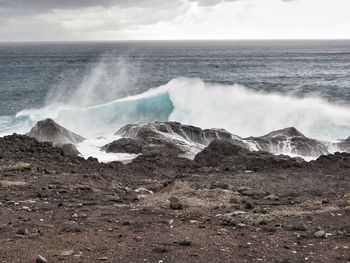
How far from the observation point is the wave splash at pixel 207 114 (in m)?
32.5

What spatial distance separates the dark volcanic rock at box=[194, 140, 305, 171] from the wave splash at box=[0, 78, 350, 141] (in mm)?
13021

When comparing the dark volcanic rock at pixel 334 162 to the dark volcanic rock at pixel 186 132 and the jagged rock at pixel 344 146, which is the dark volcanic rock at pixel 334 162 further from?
the dark volcanic rock at pixel 186 132

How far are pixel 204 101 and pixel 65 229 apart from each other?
29.5 m

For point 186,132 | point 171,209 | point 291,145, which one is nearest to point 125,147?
point 186,132

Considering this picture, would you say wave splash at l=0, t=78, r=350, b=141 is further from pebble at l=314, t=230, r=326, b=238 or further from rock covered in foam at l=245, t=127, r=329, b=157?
pebble at l=314, t=230, r=326, b=238

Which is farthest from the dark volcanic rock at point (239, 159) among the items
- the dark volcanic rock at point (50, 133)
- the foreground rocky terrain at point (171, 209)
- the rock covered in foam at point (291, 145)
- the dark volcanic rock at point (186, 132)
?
the dark volcanic rock at point (50, 133)

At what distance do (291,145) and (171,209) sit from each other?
42.5ft

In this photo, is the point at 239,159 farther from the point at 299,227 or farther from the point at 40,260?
the point at 40,260

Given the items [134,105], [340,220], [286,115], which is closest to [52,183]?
[340,220]

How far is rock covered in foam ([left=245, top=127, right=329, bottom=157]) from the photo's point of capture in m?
22.0

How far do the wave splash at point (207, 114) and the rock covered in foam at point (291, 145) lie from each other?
25.0 feet

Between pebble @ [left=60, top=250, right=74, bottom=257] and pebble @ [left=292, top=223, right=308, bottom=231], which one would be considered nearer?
pebble @ [left=60, top=250, right=74, bottom=257]

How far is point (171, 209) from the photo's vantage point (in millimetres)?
10398

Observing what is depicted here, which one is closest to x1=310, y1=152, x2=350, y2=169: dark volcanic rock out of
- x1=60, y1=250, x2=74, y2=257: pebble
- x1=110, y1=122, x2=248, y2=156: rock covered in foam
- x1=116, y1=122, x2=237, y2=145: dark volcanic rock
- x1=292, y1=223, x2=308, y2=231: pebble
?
x1=110, y1=122, x2=248, y2=156: rock covered in foam
